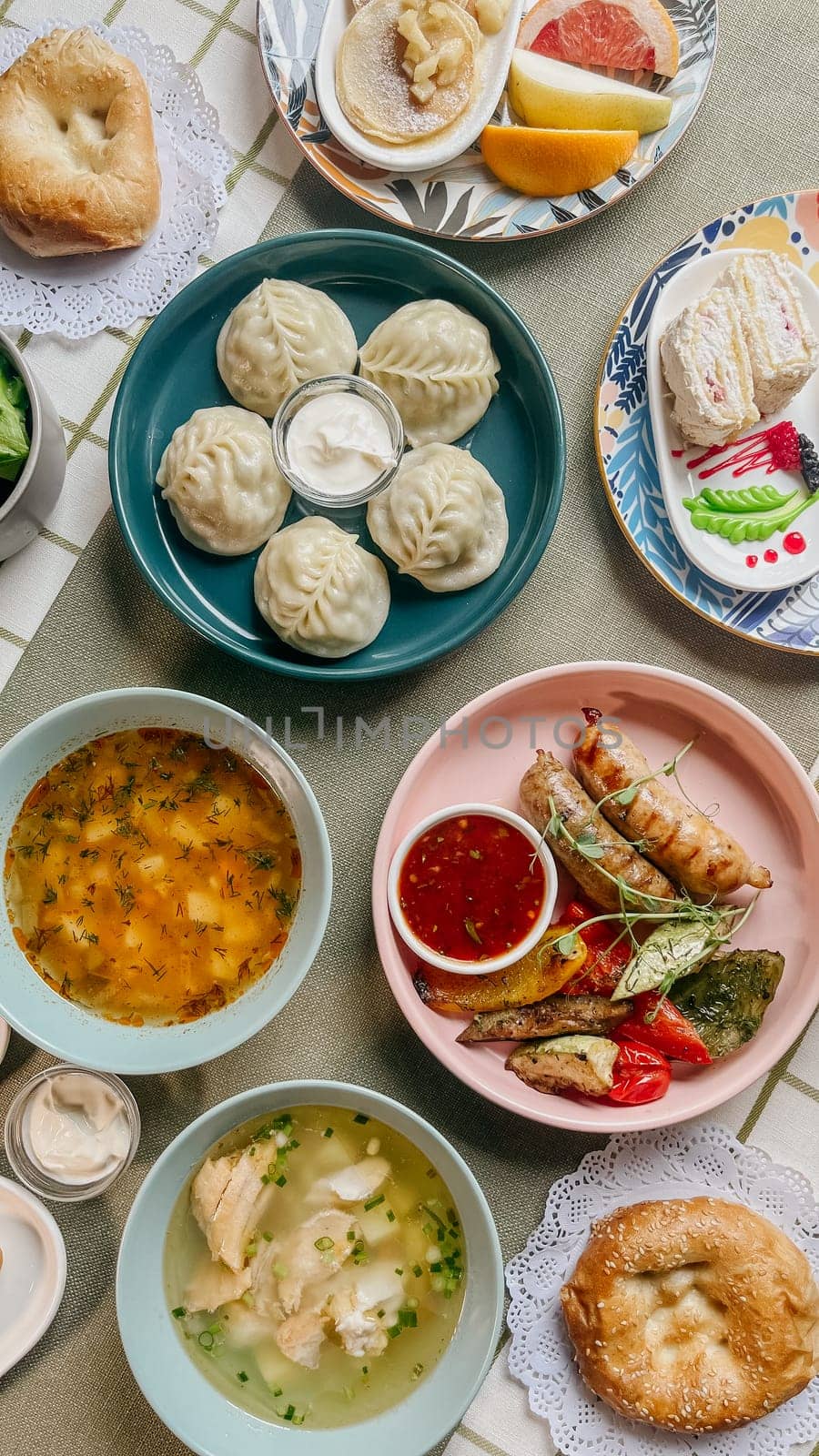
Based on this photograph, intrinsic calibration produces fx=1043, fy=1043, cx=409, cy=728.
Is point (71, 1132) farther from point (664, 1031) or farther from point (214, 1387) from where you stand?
point (664, 1031)

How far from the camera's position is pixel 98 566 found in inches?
98.0

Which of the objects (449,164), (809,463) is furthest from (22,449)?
(809,463)

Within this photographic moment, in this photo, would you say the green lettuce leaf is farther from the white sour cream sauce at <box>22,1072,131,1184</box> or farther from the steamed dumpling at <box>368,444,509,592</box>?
the white sour cream sauce at <box>22,1072,131,1184</box>

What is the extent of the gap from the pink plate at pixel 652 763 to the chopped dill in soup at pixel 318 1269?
32 centimetres

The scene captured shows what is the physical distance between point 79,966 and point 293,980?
49 cm

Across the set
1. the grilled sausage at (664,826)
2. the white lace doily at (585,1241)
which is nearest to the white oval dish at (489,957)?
the grilled sausage at (664,826)

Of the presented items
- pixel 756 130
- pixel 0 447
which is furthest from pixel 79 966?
pixel 756 130

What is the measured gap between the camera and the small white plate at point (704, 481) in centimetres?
240

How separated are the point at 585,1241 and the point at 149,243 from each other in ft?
8.35

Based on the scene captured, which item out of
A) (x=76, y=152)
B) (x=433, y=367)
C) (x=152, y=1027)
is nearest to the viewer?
(x=152, y=1027)

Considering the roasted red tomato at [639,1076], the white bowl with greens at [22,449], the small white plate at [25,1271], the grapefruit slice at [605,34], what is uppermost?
the grapefruit slice at [605,34]

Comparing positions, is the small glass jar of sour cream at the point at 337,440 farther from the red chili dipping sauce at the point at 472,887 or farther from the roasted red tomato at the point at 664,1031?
the roasted red tomato at the point at 664,1031

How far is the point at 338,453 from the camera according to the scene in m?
2.28

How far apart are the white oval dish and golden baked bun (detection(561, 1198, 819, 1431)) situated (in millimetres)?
663
